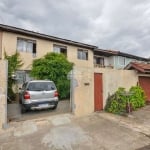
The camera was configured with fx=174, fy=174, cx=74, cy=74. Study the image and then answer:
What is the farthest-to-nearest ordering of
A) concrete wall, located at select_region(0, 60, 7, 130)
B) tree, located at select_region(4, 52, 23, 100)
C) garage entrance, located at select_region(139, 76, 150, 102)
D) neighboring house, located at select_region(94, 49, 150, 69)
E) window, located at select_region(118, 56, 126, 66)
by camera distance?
window, located at select_region(118, 56, 126, 66) → neighboring house, located at select_region(94, 49, 150, 69) → tree, located at select_region(4, 52, 23, 100) → garage entrance, located at select_region(139, 76, 150, 102) → concrete wall, located at select_region(0, 60, 7, 130)

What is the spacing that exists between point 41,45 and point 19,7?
6.59 metres

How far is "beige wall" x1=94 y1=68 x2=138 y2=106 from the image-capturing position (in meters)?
11.4

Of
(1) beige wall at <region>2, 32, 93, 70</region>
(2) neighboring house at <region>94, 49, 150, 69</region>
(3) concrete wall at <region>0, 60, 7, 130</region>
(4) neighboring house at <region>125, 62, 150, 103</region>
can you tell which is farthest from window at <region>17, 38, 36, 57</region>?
(2) neighboring house at <region>94, 49, 150, 69</region>

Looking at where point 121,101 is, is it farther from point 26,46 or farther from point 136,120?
point 26,46

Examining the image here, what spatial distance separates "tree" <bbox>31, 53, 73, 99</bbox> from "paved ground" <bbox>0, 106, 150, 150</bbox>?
19.4ft

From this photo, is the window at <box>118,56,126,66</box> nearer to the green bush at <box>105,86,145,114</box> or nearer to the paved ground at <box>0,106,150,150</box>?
the green bush at <box>105,86,145,114</box>

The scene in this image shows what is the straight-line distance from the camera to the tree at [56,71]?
15258mm

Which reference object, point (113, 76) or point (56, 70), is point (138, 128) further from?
point (56, 70)

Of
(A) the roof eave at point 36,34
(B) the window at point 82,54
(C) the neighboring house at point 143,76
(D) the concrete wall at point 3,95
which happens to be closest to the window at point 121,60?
(B) the window at point 82,54

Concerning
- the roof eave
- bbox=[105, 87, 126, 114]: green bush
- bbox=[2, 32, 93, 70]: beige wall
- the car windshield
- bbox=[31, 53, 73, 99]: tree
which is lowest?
bbox=[105, 87, 126, 114]: green bush

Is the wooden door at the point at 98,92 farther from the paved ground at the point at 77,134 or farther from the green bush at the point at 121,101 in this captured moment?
the paved ground at the point at 77,134

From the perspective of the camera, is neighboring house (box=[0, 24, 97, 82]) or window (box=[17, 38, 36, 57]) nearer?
neighboring house (box=[0, 24, 97, 82])

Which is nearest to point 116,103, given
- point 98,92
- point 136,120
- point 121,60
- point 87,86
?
point 98,92

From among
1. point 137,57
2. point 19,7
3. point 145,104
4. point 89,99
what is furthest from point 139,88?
point 137,57
